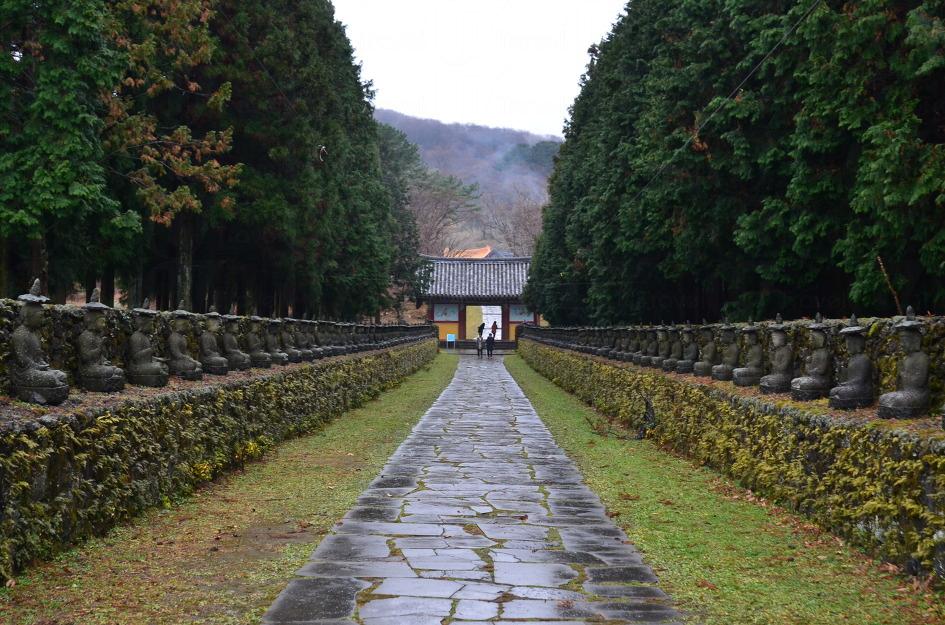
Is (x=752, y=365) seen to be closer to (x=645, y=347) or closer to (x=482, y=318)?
(x=645, y=347)

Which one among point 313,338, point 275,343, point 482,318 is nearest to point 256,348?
point 275,343

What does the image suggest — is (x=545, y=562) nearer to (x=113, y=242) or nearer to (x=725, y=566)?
(x=725, y=566)

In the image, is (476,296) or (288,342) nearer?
(288,342)

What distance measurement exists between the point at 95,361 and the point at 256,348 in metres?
5.96

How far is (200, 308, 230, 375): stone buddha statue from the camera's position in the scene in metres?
10.9

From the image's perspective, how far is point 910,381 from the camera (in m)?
6.45

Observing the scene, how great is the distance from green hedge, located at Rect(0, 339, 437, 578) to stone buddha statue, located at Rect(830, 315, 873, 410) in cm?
531

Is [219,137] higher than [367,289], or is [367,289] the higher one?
[219,137]

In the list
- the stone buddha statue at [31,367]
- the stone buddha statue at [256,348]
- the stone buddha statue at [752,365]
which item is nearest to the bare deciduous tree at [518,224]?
the stone buddha statue at [256,348]

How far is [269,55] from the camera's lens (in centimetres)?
2169

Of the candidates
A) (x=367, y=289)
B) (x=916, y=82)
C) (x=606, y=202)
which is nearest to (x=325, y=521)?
(x=916, y=82)

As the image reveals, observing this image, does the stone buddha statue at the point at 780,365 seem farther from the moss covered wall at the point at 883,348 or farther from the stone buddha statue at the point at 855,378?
the stone buddha statue at the point at 855,378

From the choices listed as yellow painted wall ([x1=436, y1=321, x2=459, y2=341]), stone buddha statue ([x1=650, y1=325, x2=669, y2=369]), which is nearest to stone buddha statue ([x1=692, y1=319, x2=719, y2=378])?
stone buddha statue ([x1=650, y1=325, x2=669, y2=369])

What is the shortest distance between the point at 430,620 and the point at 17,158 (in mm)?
14686
